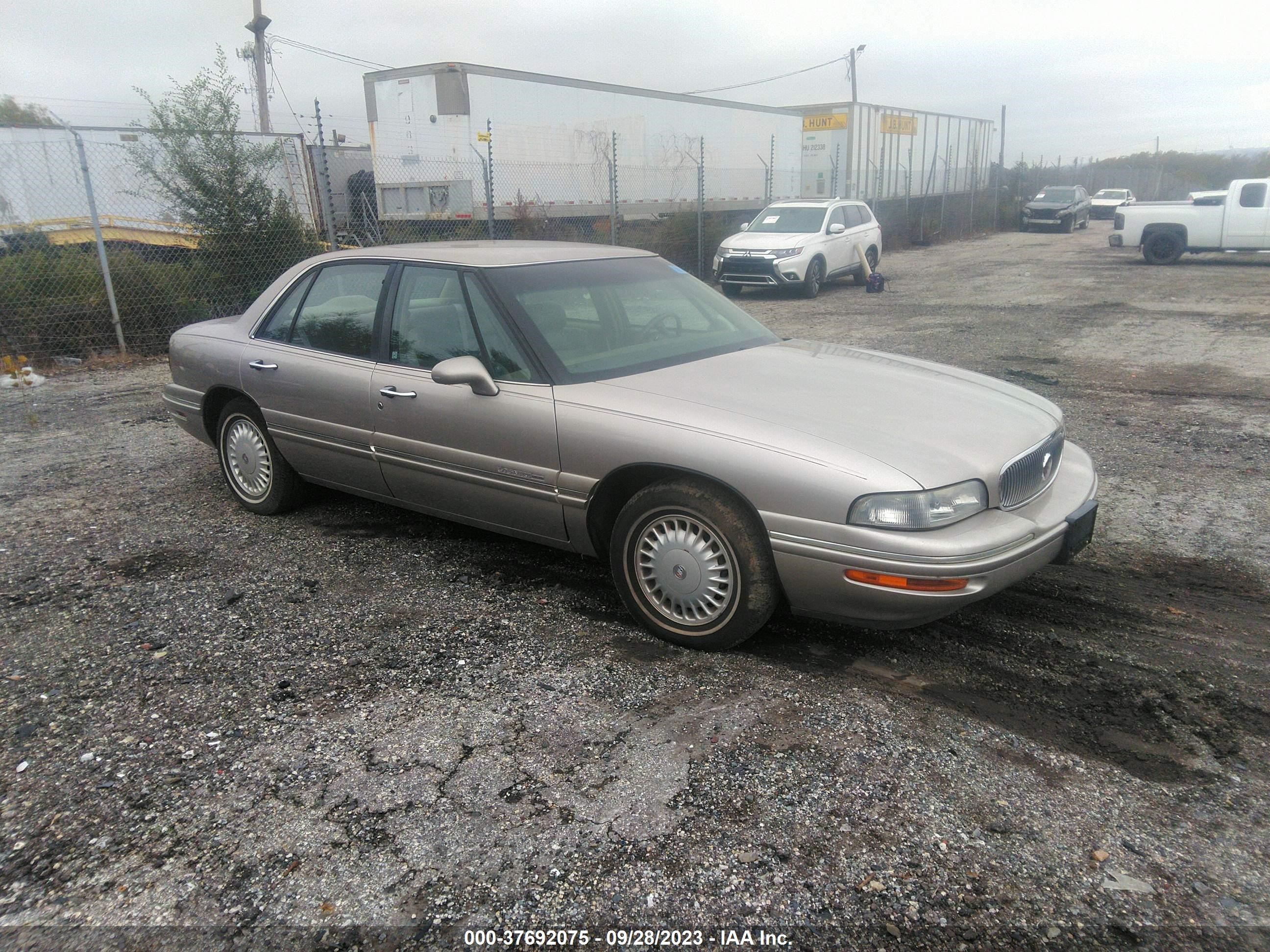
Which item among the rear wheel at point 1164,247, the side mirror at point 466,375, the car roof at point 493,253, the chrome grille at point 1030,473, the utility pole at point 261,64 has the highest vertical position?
the utility pole at point 261,64

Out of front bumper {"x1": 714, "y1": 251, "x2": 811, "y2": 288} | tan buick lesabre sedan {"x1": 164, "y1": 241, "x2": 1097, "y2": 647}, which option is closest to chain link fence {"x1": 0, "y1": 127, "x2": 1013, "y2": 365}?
front bumper {"x1": 714, "y1": 251, "x2": 811, "y2": 288}

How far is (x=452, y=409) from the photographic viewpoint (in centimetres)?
387

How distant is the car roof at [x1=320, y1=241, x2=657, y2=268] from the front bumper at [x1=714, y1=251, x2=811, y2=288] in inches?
433

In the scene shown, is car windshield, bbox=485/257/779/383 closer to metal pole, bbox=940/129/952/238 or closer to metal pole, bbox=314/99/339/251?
metal pole, bbox=314/99/339/251

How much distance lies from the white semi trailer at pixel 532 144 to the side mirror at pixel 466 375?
9.93m

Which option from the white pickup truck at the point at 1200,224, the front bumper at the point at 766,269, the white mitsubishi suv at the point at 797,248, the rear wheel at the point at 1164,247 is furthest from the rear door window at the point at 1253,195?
the front bumper at the point at 766,269

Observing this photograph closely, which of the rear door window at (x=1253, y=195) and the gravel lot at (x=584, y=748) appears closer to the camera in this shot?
the gravel lot at (x=584, y=748)

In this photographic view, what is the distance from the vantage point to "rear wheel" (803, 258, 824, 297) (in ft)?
51.7

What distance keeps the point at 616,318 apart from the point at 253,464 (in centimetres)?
232

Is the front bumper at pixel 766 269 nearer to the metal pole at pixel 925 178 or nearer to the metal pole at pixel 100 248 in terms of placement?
the metal pole at pixel 100 248

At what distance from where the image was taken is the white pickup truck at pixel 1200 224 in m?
18.5

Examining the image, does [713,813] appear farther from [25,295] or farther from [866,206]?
[866,206]

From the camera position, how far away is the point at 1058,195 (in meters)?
34.1

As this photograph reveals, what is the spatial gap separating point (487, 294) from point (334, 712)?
1881mm
